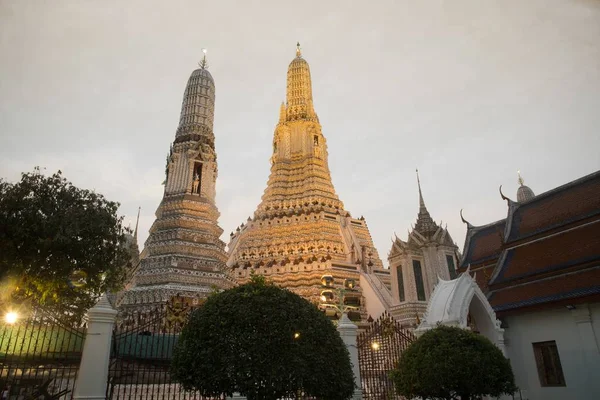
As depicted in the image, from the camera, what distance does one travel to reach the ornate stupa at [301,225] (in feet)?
133

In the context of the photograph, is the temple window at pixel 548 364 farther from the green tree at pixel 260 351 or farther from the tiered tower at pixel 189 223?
the tiered tower at pixel 189 223

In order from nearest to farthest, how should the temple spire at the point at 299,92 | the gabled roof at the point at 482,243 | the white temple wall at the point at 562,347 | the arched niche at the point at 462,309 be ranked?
the white temple wall at the point at 562,347
the arched niche at the point at 462,309
the gabled roof at the point at 482,243
the temple spire at the point at 299,92

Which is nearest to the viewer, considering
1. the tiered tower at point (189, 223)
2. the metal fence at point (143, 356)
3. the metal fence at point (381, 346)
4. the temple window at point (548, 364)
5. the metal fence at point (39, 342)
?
the metal fence at point (39, 342)

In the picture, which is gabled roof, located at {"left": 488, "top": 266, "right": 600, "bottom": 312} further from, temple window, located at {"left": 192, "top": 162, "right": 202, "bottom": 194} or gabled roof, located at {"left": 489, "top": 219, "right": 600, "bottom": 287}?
temple window, located at {"left": 192, "top": 162, "right": 202, "bottom": 194}

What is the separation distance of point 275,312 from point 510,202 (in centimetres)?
1388

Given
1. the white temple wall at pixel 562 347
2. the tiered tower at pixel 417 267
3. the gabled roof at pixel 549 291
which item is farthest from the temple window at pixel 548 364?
the tiered tower at pixel 417 267

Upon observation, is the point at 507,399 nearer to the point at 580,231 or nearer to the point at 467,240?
the point at 580,231

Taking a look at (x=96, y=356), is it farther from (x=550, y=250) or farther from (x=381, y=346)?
(x=550, y=250)

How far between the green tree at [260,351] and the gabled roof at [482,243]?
491 inches

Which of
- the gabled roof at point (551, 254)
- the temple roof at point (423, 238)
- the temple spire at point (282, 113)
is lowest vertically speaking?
the gabled roof at point (551, 254)

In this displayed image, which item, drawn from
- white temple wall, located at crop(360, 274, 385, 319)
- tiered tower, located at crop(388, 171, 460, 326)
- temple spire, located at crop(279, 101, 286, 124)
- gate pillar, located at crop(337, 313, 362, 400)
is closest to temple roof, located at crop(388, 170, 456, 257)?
tiered tower, located at crop(388, 171, 460, 326)

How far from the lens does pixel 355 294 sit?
3750cm

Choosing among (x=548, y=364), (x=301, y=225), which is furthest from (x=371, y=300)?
(x=548, y=364)

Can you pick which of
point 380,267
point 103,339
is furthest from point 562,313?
point 380,267
